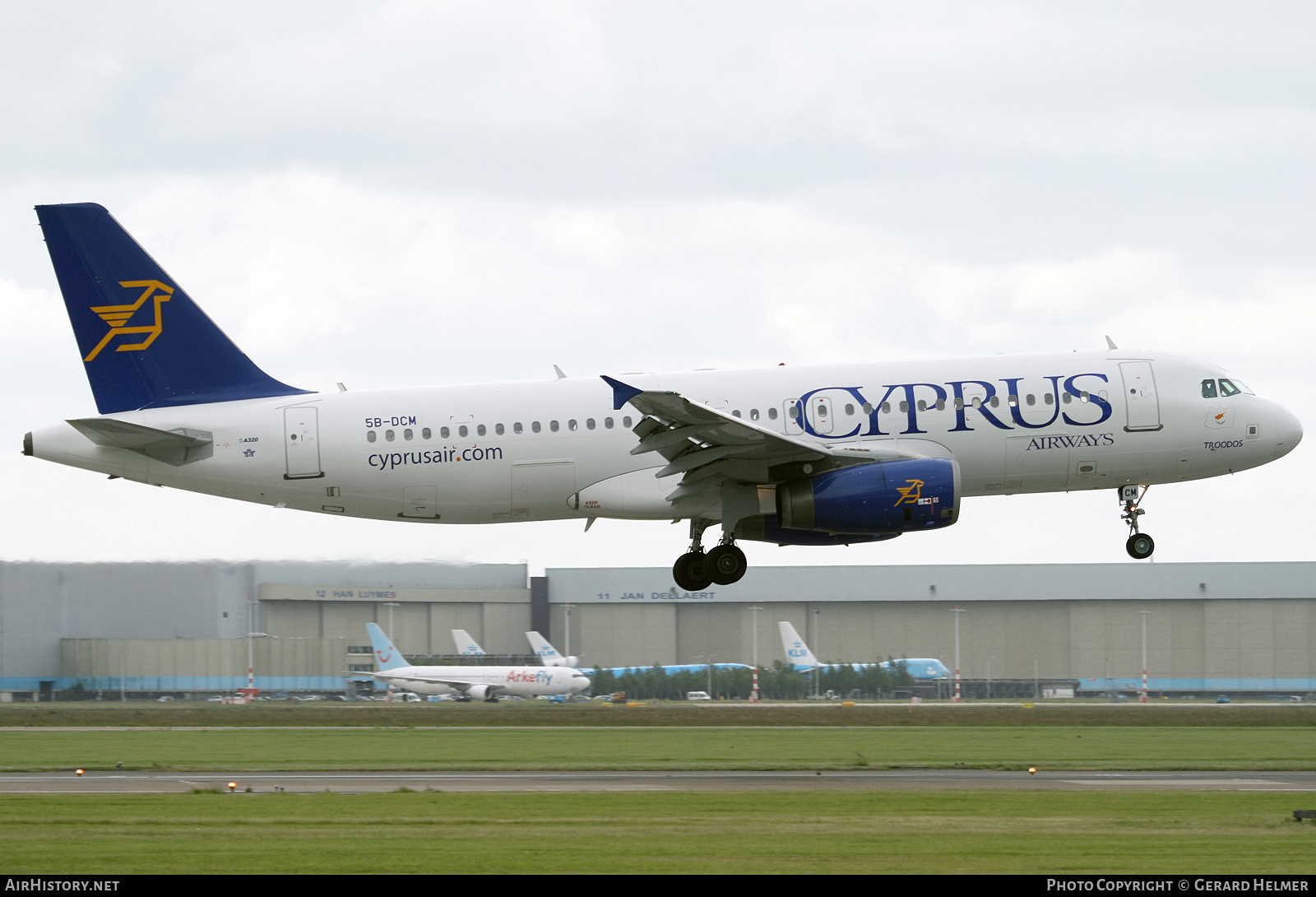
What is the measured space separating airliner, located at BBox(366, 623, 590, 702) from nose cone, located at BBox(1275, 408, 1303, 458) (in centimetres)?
5205

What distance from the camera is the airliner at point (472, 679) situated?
80.1m

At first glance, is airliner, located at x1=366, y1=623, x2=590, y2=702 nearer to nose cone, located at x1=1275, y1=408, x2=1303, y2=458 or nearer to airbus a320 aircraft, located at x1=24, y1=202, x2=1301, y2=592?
airbus a320 aircraft, located at x1=24, y1=202, x2=1301, y2=592

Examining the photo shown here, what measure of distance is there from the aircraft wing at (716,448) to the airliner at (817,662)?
195 ft

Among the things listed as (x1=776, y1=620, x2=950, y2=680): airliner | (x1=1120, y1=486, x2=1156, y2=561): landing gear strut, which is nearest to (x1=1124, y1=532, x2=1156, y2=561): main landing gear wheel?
(x1=1120, y1=486, x2=1156, y2=561): landing gear strut

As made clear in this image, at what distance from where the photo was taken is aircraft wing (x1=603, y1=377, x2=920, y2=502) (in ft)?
95.9

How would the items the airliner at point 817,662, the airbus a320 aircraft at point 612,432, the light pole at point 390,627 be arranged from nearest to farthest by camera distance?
the airbus a320 aircraft at point 612,432
the light pole at point 390,627
the airliner at point 817,662

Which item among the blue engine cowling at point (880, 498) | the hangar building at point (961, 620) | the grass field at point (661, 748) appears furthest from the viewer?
the hangar building at point (961, 620)

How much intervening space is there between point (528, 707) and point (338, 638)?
22.3m

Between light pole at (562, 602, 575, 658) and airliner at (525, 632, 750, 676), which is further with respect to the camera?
light pole at (562, 602, 575, 658)

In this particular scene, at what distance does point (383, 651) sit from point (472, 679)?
5137 mm

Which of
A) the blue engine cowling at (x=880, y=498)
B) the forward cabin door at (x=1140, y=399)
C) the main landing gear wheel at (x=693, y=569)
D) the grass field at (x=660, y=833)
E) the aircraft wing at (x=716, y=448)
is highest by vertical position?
the forward cabin door at (x=1140, y=399)

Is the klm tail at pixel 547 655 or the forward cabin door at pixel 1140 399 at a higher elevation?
the forward cabin door at pixel 1140 399

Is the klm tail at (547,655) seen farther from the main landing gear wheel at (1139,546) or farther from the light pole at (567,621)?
the main landing gear wheel at (1139,546)

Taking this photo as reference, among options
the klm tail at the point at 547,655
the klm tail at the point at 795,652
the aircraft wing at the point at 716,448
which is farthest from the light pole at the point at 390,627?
the aircraft wing at the point at 716,448
